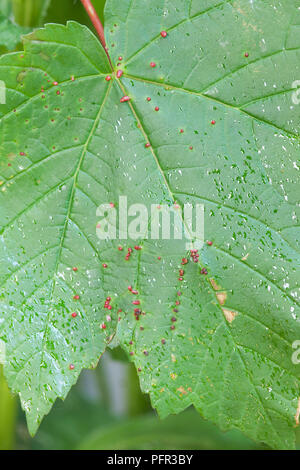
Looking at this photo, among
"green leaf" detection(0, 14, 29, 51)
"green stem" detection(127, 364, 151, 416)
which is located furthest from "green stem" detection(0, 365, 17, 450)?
"green leaf" detection(0, 14, 29, 51)

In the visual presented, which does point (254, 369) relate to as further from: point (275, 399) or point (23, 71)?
point (23, 71)

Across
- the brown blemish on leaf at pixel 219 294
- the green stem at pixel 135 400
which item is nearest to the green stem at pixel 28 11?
the brown blemish on leaf at pixel 219 294

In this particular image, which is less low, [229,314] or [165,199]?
[165,199]

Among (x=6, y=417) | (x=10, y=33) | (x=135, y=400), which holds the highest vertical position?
(x=10, y=33)

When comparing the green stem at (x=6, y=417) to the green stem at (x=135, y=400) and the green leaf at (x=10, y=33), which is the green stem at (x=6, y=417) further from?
the green leaf at (x=10, y=33)

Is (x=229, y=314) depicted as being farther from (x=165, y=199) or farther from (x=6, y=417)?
(x=6, y=417)

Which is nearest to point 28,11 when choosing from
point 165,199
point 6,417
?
point 165,199

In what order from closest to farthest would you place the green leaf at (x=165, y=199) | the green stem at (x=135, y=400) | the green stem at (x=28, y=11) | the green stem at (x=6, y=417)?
the green leaf at (x=165, y=199), the green stem at (x=28, y=11), the green stem at (x=6, y=417), the green stem at (x=135, y=400)
